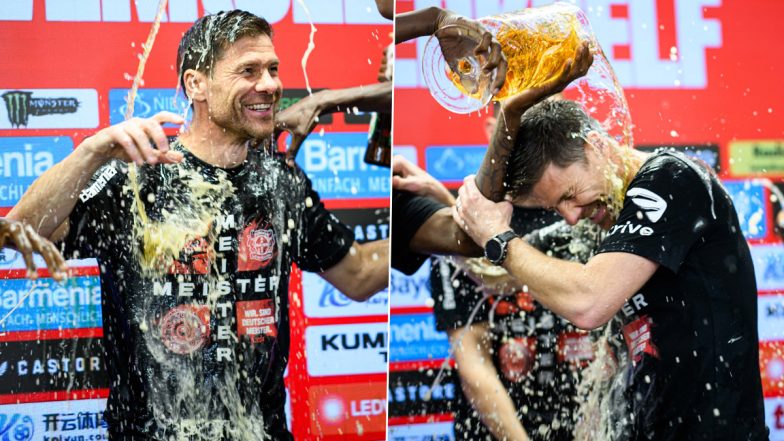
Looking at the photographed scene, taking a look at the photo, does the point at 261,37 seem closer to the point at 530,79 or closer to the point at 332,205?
Answer: the point at 332,205

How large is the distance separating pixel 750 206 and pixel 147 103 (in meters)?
1.78

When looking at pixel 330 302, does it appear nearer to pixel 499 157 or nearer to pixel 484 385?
pixel 484 385

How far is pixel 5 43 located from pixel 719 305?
190 cm

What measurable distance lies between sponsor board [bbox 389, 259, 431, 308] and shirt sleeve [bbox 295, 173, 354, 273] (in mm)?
202

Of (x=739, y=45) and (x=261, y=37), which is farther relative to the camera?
(x=739, y=45)

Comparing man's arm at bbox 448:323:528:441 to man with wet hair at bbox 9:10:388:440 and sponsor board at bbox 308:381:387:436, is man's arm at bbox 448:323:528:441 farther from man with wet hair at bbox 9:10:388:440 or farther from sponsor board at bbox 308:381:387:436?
man with wet hair at bbox 9:10:388:440

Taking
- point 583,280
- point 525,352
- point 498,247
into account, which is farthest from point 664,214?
point 525,352

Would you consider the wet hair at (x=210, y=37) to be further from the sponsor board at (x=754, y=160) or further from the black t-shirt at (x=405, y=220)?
the sponsor board at (x=754, y=160)

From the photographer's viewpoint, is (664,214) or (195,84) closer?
(664,214)

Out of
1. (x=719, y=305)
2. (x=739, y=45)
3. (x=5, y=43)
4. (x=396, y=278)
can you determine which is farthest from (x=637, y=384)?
(x=5, y=43)

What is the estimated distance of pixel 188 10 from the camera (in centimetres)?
226

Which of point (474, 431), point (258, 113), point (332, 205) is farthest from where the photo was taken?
point (474, 431)

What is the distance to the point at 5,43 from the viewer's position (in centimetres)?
217

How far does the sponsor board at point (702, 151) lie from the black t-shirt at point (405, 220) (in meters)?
0.67
